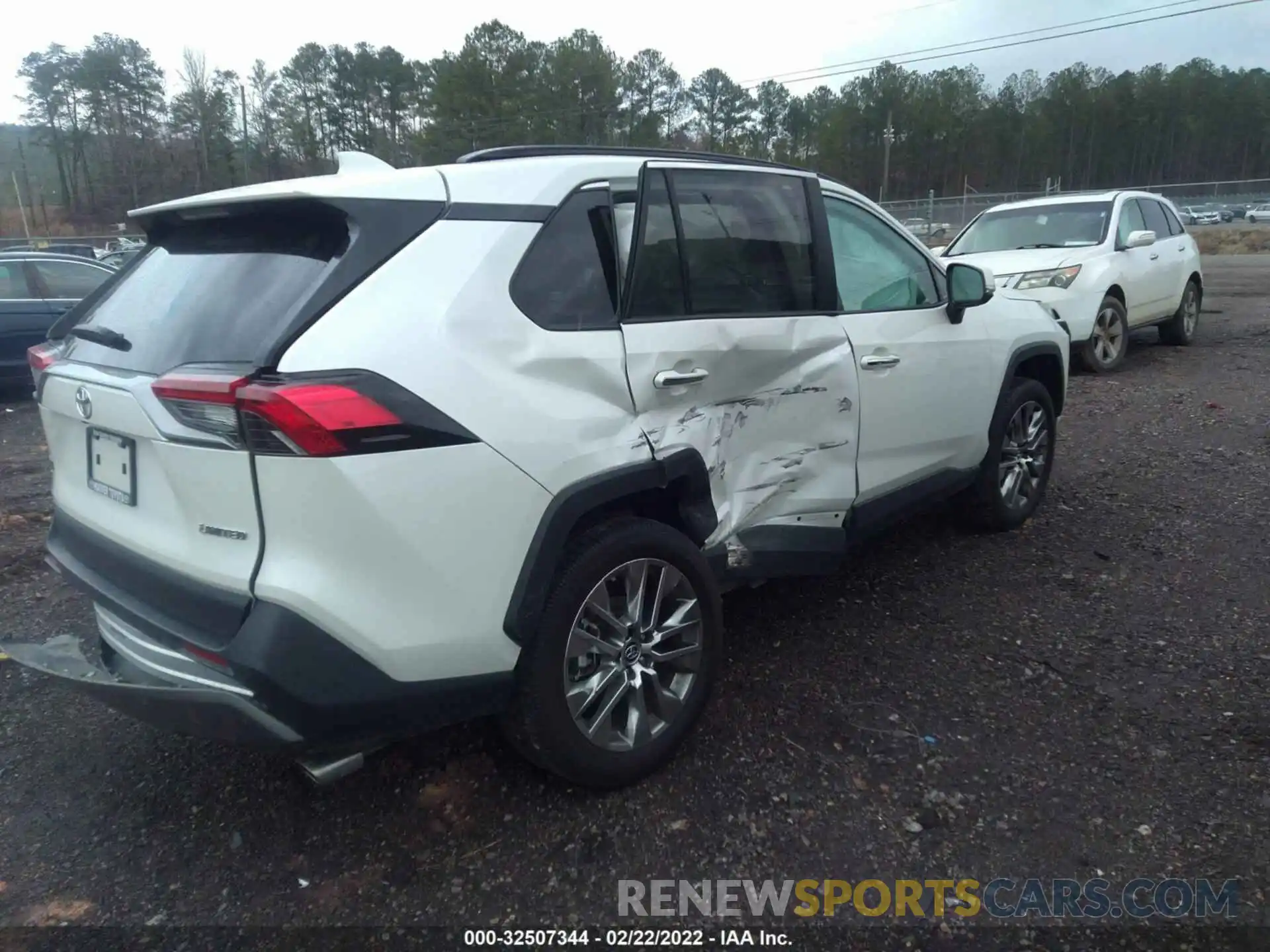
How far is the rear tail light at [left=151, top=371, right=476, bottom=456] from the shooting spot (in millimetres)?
2041

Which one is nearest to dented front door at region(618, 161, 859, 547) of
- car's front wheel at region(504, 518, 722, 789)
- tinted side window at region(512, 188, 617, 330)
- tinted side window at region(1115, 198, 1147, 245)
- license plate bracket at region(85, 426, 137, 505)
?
tinted side window at region(512, 188, 617, 330)

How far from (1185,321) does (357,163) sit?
35.1ft

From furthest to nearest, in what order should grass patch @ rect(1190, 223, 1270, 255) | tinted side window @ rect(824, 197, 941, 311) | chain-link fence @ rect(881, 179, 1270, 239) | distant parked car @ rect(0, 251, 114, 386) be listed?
grass patch @ rect(1190, 223, 1270, 255), chain-link fence @ rect(881, 179, 1270, 239), distant parked car @ rect(0, 251, 114, 386), tinted side window @ rect(824, 197, 941, 311)

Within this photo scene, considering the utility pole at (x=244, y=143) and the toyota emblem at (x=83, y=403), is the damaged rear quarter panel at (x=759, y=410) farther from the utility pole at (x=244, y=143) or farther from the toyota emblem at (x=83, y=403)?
the utility pole at (x=244, y=143)

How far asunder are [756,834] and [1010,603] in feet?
6.64

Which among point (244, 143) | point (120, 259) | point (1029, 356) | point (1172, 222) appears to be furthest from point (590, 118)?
point (1029, 356)

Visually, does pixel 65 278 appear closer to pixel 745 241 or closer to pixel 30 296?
pixel 30 296

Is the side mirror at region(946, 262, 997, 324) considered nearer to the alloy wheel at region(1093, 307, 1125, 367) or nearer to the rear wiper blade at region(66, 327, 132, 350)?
the rear wiper blade at region(66, 327, 132, 350)

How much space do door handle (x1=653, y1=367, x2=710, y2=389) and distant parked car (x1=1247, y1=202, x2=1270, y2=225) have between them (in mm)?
53169

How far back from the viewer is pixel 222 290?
240 centimetres

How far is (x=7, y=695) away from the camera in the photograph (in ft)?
11.4

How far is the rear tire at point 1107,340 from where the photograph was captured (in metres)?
9.06

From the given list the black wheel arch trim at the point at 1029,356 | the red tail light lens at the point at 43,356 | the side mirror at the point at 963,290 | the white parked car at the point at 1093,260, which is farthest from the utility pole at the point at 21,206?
the side mirror at the point at 963,290

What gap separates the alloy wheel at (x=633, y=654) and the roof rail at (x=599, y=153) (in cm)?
130
